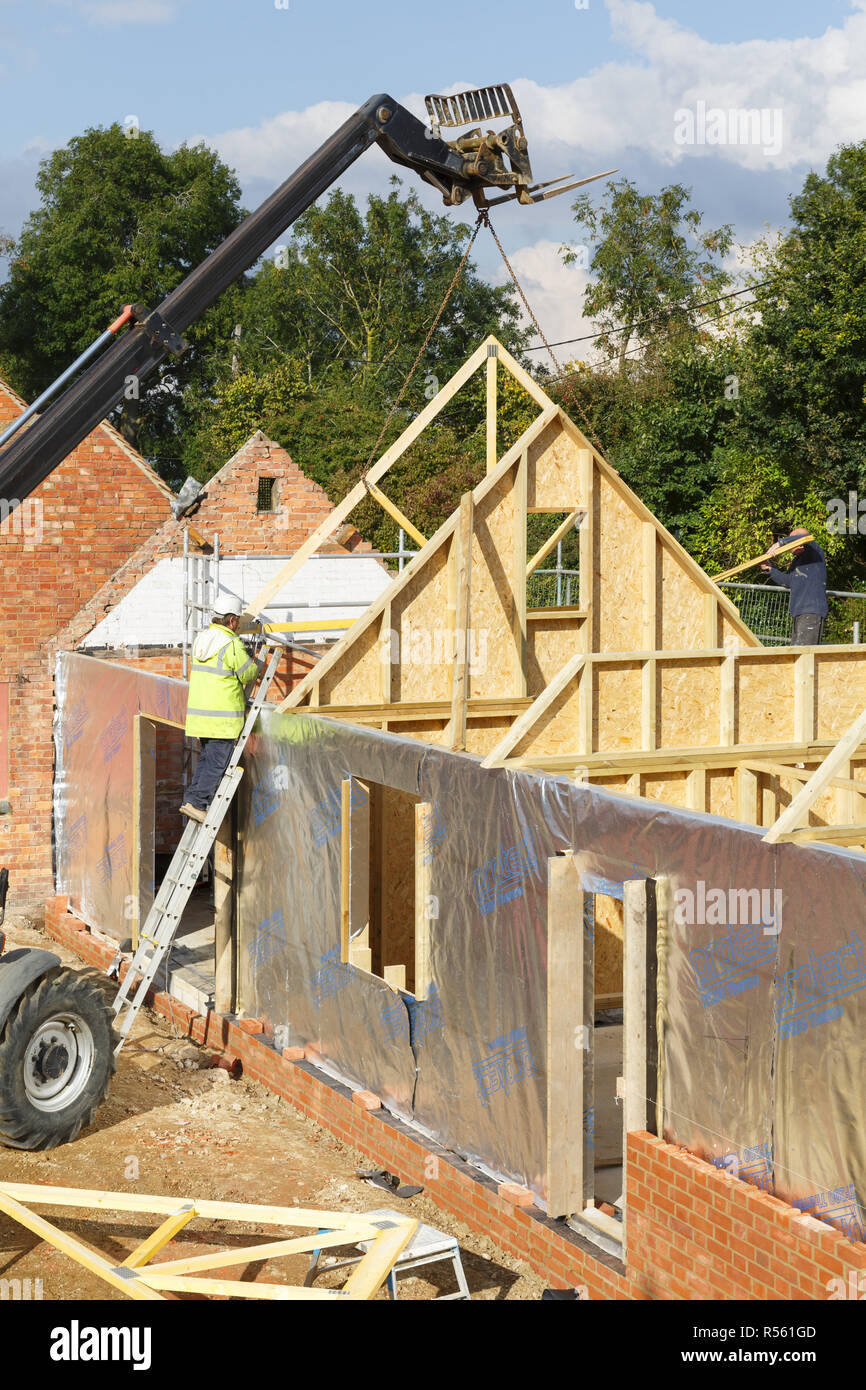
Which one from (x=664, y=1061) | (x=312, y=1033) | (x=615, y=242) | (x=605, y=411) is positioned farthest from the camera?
(x=615, y=242)

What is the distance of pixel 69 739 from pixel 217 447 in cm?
3457

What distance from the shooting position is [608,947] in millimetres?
11570

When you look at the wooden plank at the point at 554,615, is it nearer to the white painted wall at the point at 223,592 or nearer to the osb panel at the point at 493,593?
the osb panel at the point at 493,593

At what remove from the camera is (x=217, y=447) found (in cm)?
4897

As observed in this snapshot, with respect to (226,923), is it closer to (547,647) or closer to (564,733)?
(564,733)

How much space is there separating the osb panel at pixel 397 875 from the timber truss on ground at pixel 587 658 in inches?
28.4

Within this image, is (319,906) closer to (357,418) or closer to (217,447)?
(357,418)

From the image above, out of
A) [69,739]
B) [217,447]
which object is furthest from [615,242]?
[69,739]

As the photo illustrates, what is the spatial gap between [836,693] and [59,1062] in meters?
6.69

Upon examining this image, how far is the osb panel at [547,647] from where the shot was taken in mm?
11539

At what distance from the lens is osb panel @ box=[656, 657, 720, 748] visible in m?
10.7

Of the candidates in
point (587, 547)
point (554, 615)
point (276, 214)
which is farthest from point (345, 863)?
point (276, 214)

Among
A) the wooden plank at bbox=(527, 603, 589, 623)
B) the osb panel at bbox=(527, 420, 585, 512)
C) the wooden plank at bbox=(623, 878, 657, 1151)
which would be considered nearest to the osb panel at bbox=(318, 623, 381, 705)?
the wooden plank at bbox=(527, 603, 589, 623)

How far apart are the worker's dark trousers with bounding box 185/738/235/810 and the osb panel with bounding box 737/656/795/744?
407 cm
